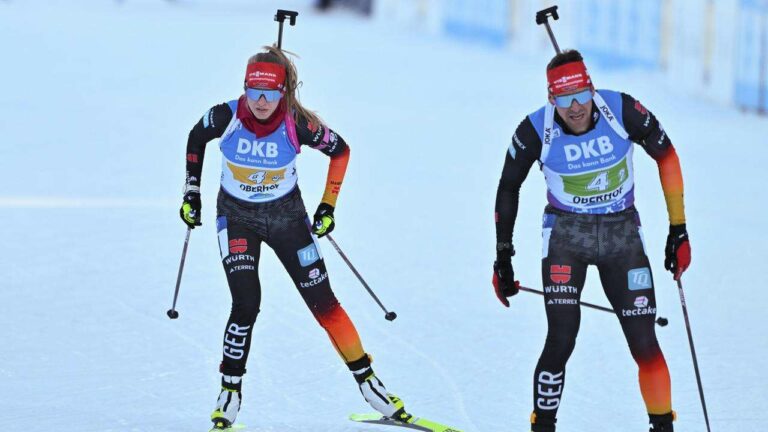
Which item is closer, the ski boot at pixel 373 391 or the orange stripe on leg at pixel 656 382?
the orange stripe on leg at pixel 656 382

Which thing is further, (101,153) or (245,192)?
(101,153)

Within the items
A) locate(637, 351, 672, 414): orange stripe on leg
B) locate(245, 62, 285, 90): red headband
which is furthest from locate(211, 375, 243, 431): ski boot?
locate(637, 351, 672, 414): orange stripe on leg

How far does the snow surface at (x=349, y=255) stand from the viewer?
6.95 meters

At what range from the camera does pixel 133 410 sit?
21.6 ft

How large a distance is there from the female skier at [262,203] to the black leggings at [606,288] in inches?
38.0

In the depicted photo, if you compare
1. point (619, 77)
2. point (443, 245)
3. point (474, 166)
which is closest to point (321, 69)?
point (619, 77)

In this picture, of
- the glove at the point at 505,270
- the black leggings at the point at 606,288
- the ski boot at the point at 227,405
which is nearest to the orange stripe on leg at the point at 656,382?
the black leggings at the point at 606,288

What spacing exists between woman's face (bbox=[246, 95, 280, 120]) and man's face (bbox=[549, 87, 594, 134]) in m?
1.21

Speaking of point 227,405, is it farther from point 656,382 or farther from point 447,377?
point 656,382

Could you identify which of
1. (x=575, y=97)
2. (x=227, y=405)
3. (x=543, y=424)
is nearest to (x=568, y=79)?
(x=575, y=97)

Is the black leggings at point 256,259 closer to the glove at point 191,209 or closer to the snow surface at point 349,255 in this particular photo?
the glove at point 191,209

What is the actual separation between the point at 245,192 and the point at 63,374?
178cm

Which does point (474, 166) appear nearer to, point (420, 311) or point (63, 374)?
point (420, 311)

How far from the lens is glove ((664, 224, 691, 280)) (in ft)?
18.6
